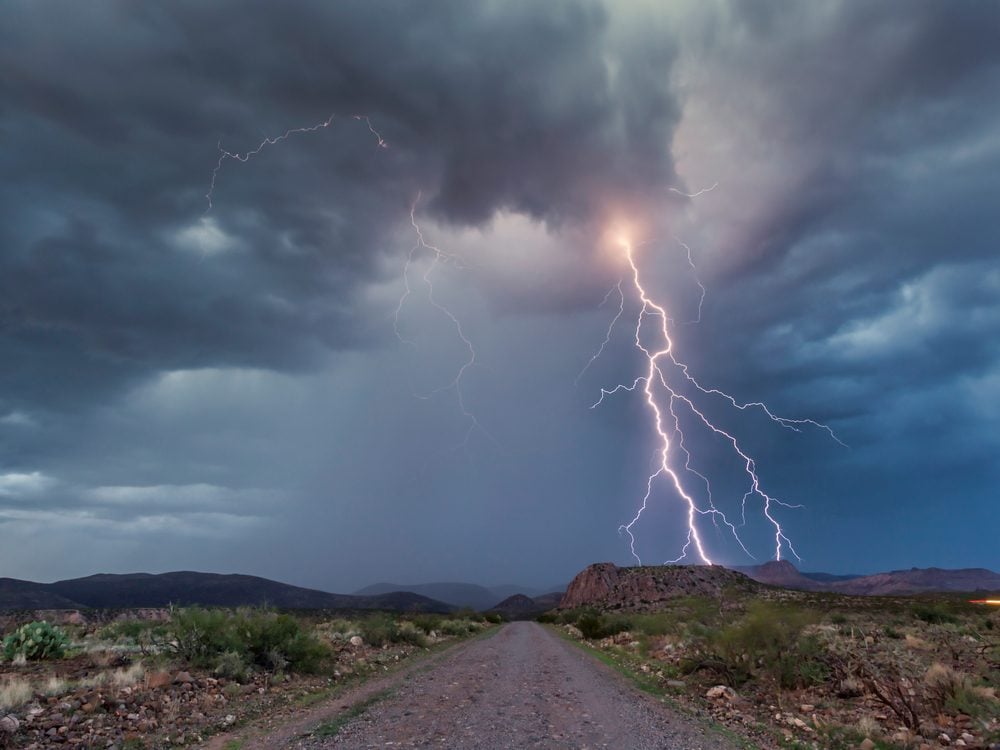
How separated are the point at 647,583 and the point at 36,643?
309 feet

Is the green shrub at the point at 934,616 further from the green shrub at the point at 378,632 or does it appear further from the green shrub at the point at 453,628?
the green shrub at the point at 378,632

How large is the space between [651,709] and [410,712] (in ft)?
16.9

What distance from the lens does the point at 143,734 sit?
9875 mm

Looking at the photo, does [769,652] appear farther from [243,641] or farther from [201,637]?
[201,637]

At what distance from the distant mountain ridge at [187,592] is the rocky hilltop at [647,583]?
33840 mm

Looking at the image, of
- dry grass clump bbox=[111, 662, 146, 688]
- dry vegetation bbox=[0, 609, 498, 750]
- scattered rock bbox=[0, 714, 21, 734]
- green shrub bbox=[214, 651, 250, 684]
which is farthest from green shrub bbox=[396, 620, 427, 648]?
scattered rock bbox=[0, 714, 21, 734]

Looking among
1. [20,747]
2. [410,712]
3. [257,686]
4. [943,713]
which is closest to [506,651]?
[257,686]

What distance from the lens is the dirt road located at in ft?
30.0

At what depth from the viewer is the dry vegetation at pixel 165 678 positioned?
9.89 metres

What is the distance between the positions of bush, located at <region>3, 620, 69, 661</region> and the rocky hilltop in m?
79.6

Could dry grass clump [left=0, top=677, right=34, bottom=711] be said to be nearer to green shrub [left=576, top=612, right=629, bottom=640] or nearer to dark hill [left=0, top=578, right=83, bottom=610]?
green shrub [left=576, top=612, right=629, bottom=640]

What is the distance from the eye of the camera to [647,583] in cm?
9812

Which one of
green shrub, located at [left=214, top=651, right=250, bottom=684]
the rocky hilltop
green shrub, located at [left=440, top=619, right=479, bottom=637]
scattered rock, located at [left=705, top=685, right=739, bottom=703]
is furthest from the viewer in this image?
the rocky hilltop

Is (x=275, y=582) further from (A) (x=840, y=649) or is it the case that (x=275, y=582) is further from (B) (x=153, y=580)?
(A) (x=840, y=649)
